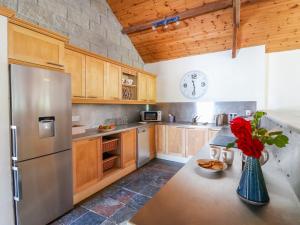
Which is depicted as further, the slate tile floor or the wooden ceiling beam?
the wooden ceiling beam

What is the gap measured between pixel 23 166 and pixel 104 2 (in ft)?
11.2

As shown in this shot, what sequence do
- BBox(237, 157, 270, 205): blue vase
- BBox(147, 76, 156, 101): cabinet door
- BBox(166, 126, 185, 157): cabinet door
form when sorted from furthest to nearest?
BBox(147, 76, 156, 101): cabinet door → BBox(166, 126, 185, 157): cabinet door → BBox(237, 157, 270, 205): blue vase

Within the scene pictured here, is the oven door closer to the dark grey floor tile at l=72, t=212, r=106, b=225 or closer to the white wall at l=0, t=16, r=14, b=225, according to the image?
the dark grey floor tile at l=72, t=212, r=106, b=225

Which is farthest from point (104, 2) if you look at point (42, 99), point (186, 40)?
point (42, 99)

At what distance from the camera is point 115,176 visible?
9.64 ft

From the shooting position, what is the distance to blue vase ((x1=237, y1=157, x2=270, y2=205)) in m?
0.77

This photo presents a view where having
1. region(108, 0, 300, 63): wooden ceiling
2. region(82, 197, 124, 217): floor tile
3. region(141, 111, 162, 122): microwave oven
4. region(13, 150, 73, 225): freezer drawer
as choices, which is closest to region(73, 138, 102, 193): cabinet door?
region(13, 150, 73, 225): freezer drawer

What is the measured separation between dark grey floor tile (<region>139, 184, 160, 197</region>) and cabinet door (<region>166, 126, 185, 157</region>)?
4.27 ft

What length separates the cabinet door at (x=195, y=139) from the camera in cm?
357

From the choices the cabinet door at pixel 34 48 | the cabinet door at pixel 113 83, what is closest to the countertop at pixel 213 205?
the cabinet door at pixel 34 48

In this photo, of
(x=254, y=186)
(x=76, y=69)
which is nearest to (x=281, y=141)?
(x=254, y=186)

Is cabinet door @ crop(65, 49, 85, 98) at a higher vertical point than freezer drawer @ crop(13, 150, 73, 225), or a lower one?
higher

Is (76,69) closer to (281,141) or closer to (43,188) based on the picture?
(43,188)

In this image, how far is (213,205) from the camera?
0.76m
